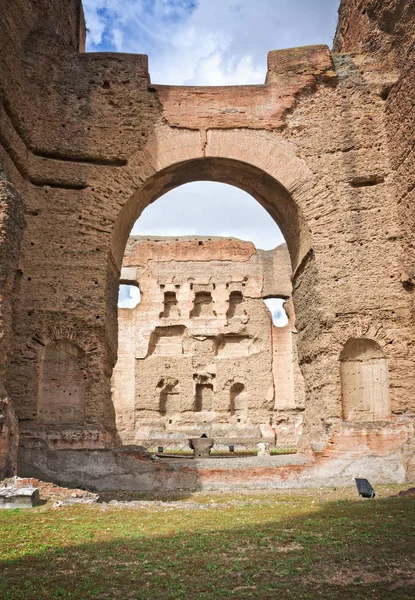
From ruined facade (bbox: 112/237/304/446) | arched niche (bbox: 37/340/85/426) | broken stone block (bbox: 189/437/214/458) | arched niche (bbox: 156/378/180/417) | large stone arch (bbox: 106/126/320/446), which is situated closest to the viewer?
arched niche (bbox: 37/340/85/426)

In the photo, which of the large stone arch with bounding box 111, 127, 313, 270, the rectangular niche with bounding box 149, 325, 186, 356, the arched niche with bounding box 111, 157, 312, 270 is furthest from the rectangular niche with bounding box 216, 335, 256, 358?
the large stone arch with bounding box 111, 127, 313, 270

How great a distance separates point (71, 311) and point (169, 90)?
469cm

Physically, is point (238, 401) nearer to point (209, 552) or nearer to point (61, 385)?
point (61, 385)

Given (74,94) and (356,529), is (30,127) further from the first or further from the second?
(356,529)

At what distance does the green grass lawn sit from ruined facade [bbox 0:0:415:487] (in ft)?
8.09

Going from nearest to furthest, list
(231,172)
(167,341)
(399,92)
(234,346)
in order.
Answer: (399,92), (231,172), (234,346), (167,341)

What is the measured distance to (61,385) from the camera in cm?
881

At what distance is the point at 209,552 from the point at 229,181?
8.30 m

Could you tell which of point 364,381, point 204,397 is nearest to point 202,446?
point 364,381

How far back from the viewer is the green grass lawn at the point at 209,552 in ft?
10.2

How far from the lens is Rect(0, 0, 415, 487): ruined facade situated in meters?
8.45

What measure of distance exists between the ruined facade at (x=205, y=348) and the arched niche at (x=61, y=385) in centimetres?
1021

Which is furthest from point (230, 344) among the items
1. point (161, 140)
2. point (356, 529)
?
point (356, 529)

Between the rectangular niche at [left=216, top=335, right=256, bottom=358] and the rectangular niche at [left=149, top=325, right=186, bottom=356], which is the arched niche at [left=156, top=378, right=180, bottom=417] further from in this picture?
the rectangular niche at [left=216, top=335, right=256, bottom=358]
